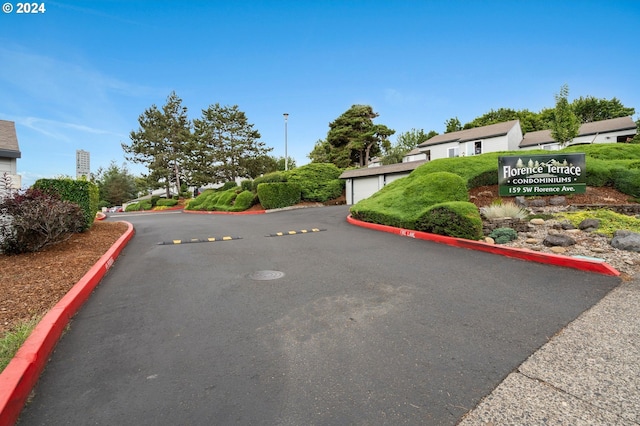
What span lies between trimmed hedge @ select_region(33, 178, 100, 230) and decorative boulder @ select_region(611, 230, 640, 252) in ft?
42.8

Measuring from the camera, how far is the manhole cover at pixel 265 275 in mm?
5371

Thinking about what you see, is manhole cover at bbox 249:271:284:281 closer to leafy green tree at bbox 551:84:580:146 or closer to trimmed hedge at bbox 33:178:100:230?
trimmed hedge at bbox 33:178:100:230

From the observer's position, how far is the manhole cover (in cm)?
537

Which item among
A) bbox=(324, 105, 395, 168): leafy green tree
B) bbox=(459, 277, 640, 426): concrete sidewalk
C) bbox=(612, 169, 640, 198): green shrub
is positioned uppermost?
bbox=(324, 105, 395, 168): leafy green tree

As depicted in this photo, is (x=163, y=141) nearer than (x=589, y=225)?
No

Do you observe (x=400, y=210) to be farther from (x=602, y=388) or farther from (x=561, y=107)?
(x=561, y=107)

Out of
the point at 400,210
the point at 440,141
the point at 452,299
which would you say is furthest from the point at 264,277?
the point at 440,141

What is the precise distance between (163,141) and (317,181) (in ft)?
102

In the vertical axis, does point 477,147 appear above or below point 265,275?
above

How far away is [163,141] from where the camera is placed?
1778 inches

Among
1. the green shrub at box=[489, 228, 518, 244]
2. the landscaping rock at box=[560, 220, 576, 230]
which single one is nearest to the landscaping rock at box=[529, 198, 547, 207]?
the landscaping rock at box=[560, 220, 576, 230]

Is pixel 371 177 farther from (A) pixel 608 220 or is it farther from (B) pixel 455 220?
(A) pixel 608 220

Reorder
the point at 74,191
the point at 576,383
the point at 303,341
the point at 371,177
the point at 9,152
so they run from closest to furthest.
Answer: the point at 576,383
the point at 303,341
the point at 74,191
the point at 9,152
the point at 371,177

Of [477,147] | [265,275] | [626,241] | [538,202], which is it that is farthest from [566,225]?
[477,147]
